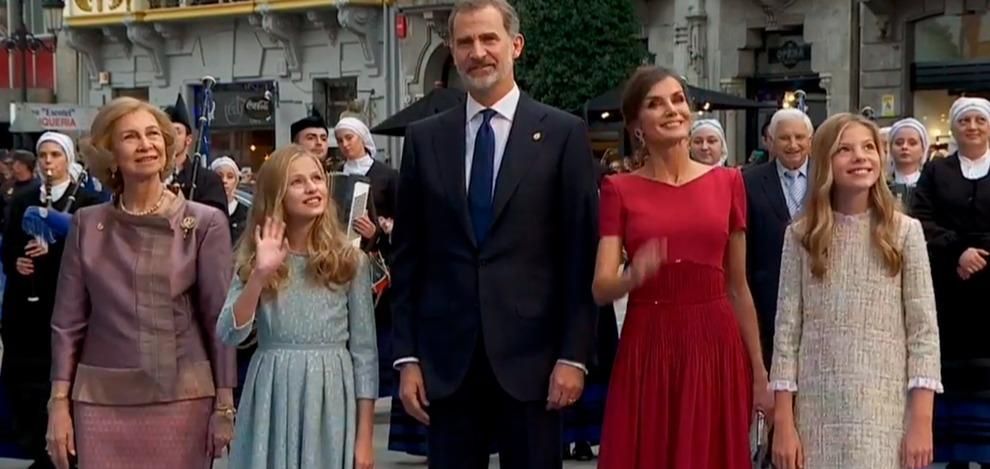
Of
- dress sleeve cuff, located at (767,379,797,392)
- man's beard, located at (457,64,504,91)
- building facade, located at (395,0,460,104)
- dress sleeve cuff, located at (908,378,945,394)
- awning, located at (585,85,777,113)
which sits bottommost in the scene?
dress sleeve cuff, located at (767,379,797,392)

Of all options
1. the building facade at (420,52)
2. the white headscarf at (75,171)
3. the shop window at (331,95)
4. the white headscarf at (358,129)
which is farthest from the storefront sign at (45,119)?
the white headscarf at (75,171)

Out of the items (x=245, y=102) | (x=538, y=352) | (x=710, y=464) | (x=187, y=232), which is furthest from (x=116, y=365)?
(x=245, y=102)

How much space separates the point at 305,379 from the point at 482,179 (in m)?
0.95

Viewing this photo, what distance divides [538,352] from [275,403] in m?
0.98

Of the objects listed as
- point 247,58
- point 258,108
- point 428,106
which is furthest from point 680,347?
point 247,58

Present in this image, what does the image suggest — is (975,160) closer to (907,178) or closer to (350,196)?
(907,178)

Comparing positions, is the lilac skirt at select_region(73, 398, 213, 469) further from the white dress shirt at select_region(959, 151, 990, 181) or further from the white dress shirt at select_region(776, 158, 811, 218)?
the white dress shirt at select_region(959, 151, 990, 181)

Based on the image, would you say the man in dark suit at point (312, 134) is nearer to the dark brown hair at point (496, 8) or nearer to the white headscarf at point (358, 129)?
the white headscarf at point (358, 129)

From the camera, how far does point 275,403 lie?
5.48 m

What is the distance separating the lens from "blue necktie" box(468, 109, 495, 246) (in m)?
5.23

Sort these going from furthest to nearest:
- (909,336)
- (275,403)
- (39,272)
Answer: (39,272), (275,403), (909,336)

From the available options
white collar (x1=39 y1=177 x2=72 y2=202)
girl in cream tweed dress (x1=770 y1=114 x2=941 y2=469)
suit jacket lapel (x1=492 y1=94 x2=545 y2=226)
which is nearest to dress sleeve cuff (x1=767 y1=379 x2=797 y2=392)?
girl in cream tweed dress (x1=770 y1=114 x2=941 y2=469)

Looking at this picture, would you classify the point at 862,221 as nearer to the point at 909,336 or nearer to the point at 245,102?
the point at 909,336

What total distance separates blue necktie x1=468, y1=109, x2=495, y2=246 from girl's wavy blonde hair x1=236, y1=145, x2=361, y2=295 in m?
0.55
